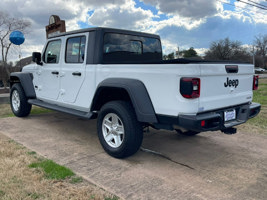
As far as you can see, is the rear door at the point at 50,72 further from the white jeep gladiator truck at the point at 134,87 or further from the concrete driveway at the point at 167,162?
the concrete driveway at the point at 167,162

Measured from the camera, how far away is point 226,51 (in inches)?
1978

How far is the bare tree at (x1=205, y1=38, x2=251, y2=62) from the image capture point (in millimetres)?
49950

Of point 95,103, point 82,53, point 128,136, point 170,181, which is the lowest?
point 170,181

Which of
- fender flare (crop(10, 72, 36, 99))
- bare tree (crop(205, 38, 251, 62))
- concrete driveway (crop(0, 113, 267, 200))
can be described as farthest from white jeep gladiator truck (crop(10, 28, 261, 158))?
bare tree (crop(205, 38, 251, 62))

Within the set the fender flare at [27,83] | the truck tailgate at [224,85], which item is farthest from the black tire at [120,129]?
the fender flare at [27,83]

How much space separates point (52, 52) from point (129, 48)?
1718mm

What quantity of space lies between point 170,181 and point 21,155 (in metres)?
2.24

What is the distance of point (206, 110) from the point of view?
3.06 meters

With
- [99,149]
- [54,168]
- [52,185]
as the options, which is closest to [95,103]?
[99,149]

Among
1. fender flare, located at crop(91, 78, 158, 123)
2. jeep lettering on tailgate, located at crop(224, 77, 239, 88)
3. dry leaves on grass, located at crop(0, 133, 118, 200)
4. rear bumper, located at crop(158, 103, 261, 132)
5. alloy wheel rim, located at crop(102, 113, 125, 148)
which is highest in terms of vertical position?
jeep lettering on tailgate, located at crop(224, 77, 239, 88)

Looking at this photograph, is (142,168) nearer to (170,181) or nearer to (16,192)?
(170,181)

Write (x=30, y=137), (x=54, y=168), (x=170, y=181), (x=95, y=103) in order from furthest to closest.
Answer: (x=30, y=137), (x=95, y=103), (x=54, y=168), (x=170, y=181)

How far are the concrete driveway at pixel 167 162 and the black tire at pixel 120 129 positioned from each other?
0.19 meters

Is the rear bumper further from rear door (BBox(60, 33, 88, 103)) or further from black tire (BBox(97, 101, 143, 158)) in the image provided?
rear door (BBox(60, 33, 88, 103))
